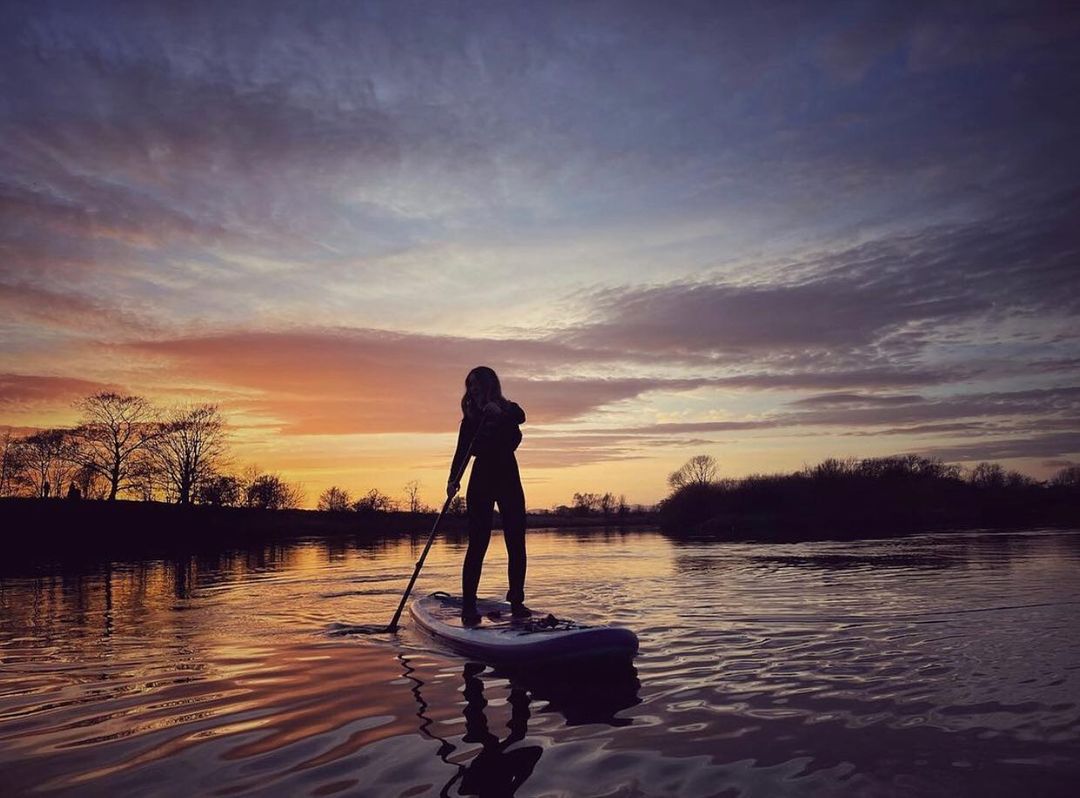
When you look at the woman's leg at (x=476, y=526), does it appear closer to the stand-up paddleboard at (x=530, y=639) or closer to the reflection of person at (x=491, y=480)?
the reflection of person at (x=491, y=480)

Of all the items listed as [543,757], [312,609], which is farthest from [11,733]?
[312,609]

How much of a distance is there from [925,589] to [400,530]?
7723 cm

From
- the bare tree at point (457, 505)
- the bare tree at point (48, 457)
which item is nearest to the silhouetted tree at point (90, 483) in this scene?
the bare tree at point (48, 457)

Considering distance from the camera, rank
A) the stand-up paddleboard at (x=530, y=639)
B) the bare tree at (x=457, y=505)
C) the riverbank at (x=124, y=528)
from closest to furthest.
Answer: the stand-up paddleboard at (x=530, y=639) < the bare tree at (x=457, y=505) < the riverbank at (x=124, y=528)

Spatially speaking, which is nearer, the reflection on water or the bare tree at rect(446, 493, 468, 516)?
the reflection on water

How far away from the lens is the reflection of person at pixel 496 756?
12.1 ft

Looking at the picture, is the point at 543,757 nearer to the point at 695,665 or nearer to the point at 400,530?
the point at 695,665

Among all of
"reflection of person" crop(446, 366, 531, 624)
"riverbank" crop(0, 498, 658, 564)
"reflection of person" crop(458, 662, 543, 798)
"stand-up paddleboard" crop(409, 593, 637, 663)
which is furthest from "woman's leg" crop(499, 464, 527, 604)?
"riverbank" crop(0, 498, 658, 564)

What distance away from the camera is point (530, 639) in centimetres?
682

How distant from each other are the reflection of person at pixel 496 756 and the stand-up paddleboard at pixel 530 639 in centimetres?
93

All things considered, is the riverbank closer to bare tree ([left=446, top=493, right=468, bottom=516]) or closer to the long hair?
Result: bare tree ([left=446, top=493, right=468, bottom=516])

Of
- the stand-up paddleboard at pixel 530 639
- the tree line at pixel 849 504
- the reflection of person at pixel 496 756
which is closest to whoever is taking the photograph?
the reflection of person at pixel 496 756

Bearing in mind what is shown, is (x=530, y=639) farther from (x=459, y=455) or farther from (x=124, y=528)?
(x=124, y=528)

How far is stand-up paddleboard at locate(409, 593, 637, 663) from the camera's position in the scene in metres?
6.59
